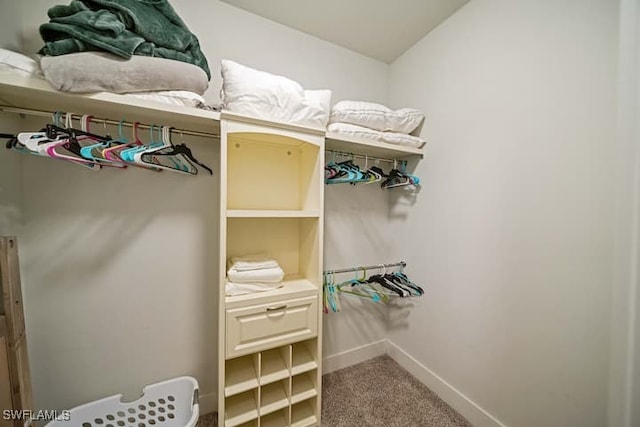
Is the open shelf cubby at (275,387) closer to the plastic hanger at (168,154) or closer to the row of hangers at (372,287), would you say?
the row of hangers at (372,287)

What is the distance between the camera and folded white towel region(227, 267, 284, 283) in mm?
1145

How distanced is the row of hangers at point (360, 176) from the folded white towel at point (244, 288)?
0.78 metres

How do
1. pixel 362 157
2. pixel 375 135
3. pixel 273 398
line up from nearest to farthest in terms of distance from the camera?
1. pixel 273 398
2. pixel 375 135
3. pixel 362 157

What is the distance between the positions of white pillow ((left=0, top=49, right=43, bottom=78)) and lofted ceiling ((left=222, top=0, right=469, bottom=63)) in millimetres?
1077

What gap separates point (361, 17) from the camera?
147 centimetres

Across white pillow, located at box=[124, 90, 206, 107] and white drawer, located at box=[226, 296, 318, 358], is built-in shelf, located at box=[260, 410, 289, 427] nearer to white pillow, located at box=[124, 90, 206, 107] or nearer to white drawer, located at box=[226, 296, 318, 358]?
white drawer, located at box=[226, 296, 318, 358]

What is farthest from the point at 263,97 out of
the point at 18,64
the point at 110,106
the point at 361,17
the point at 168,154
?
the point at 361,17

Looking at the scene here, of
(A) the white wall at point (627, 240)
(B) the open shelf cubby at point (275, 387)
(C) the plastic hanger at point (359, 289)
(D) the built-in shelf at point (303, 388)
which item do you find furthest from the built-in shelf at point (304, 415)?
(A) the white wall at point (627, 240)

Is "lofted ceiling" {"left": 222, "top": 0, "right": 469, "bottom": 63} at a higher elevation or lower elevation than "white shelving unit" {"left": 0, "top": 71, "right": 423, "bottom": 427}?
higher

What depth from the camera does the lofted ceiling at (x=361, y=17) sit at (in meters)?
1.38

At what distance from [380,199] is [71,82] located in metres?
1.87

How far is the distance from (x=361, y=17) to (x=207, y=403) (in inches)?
108

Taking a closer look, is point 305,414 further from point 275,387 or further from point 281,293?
point 281,293

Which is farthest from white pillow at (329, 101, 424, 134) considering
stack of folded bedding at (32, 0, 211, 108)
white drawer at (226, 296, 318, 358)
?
white drawer at (226, 296, 318, 358)
